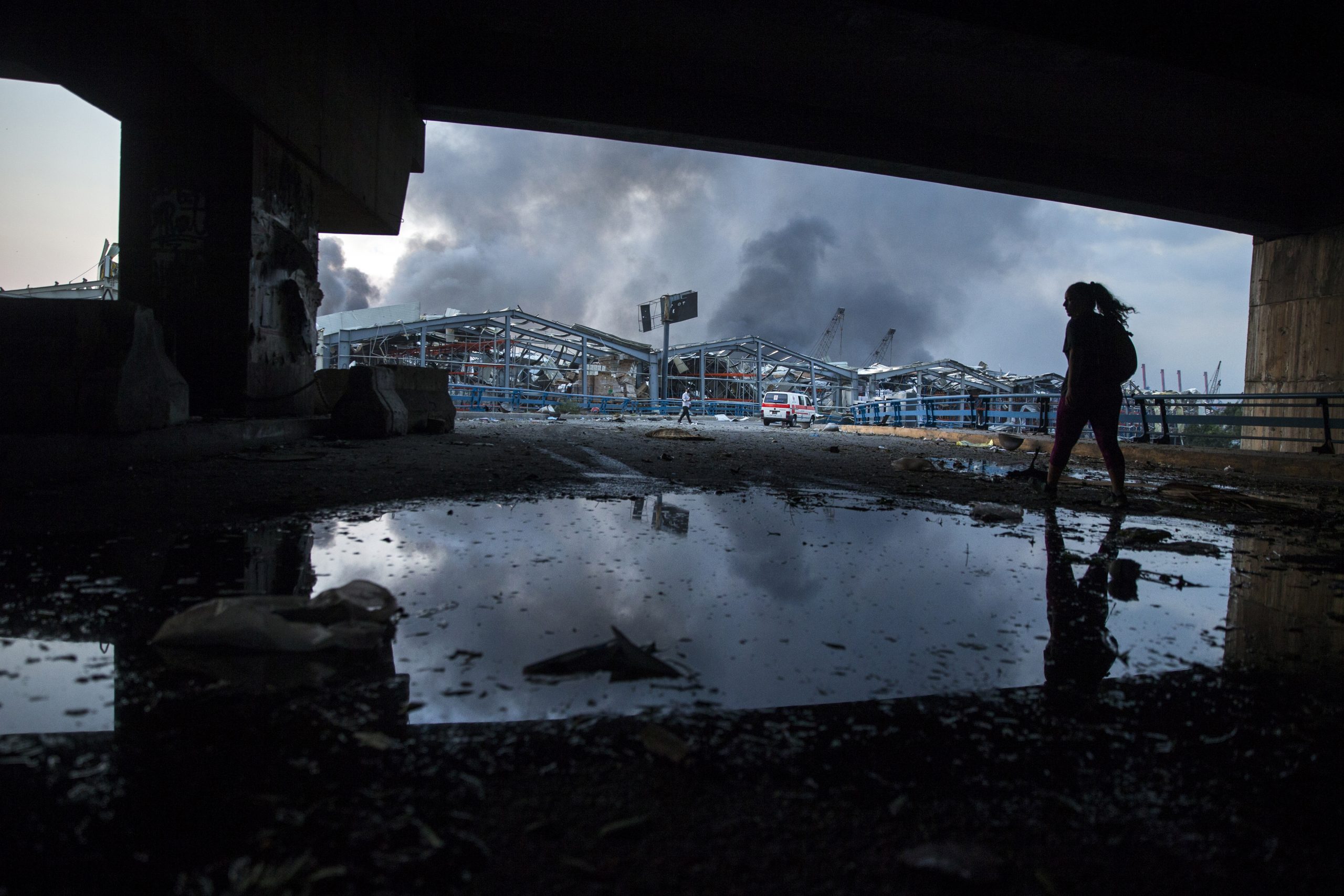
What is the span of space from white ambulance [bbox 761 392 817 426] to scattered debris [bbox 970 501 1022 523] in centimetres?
2516

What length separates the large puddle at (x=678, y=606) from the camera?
1506 mm

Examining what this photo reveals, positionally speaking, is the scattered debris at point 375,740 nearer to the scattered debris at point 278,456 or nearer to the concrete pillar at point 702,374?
the scattered debris at point 278,456

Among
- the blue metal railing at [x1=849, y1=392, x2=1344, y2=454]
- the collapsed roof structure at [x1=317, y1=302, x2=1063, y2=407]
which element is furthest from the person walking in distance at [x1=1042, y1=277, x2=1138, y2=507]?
the collapsed roof structure at [x1=317, y1=302, x2=1063, y2=407]

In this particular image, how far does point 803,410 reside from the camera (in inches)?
1196

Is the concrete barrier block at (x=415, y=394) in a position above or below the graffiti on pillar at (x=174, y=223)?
Result: below

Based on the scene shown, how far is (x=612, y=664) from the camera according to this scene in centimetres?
162

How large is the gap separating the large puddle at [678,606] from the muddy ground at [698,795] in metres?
0.09

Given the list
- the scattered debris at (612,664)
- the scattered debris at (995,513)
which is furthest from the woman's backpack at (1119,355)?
the scattered debris at (612,664)

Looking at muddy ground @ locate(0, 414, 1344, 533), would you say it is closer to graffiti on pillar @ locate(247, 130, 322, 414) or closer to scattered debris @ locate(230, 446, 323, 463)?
scattered debris @ locate(230, 446, 323, 463)

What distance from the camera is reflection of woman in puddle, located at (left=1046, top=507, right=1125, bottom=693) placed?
1.67 metres

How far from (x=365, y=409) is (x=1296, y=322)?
63.0ft

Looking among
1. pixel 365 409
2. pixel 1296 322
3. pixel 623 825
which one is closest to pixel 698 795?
pixel 623 825

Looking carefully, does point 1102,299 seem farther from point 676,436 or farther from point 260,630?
point 676,436

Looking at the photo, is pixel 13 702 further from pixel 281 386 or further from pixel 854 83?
pixel 854 83
